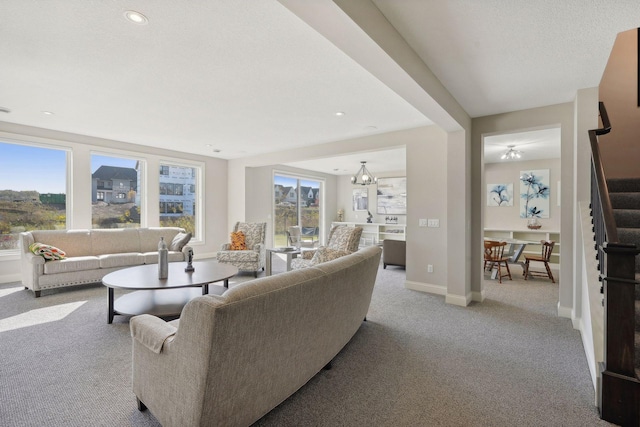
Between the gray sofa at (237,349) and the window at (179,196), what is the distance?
549 cm

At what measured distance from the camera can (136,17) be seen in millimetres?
2051

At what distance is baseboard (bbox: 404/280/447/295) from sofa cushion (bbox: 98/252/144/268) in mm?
4377

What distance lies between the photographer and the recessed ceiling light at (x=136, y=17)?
79.2 inches

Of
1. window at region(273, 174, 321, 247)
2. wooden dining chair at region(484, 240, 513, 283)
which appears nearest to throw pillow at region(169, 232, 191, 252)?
window at region(273, 174, 321, 247)

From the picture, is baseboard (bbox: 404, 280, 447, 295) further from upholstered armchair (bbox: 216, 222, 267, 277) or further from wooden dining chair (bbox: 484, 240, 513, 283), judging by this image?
upholstered armchair (bbox: 216, 222, 267, 277)

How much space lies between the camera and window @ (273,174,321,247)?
8383 mm

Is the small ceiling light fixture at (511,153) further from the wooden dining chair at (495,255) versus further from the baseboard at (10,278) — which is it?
the baseboard at (10,278)

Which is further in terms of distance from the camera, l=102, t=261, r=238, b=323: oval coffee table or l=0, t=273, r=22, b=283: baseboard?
l=0, t=273, r=22, b=283: baseboard

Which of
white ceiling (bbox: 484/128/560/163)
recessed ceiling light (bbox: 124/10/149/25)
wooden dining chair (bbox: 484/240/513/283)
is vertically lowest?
wooden dining chair (bbox: 484/240/513/283)

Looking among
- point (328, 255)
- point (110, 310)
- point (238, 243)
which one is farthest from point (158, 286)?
point (238, 243)

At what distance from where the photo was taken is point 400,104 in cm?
363

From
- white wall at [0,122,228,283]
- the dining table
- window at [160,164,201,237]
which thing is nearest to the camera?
white wall at [0,122,228,283]

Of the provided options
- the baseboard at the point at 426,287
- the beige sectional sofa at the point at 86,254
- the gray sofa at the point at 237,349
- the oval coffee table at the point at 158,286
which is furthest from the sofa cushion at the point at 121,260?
the baseboard at the point at 426,287

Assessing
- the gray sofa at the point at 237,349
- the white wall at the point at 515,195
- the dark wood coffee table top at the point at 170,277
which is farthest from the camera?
the white wall at the point at 515,195
